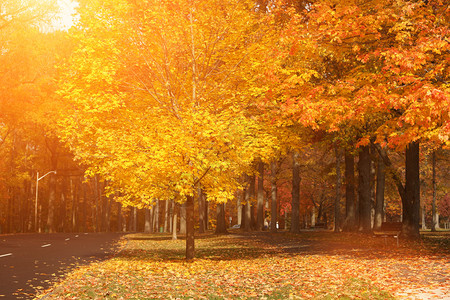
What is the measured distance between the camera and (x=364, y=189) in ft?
103

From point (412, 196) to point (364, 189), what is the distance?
7569 mm

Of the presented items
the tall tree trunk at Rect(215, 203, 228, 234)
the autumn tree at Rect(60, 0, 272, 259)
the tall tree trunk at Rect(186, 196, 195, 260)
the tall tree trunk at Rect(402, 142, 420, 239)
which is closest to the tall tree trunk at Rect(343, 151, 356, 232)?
the tall tree trunk at Rect(402, 142, 420, 239)

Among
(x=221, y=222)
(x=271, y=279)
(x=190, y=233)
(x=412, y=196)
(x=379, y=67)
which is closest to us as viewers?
(x=271, y=279)

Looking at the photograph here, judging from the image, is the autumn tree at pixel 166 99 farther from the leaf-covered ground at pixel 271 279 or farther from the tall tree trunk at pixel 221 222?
the tall tree trunk at pixel 221 222

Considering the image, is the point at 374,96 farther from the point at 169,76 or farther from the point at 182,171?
the point at 169,76

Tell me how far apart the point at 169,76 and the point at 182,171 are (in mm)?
4251

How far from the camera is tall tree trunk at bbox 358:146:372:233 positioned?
103ft

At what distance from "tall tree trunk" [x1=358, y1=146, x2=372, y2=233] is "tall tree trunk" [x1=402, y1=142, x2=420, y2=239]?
7.10m

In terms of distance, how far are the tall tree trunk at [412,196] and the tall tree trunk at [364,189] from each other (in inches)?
279

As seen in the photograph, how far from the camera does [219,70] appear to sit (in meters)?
19.0

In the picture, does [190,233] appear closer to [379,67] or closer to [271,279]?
[271,279]

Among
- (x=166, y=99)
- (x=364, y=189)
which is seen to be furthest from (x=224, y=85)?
(x=364, y=189)

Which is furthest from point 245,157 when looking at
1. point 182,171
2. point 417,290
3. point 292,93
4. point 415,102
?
point 417,290

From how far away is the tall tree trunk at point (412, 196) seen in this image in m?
23.8
